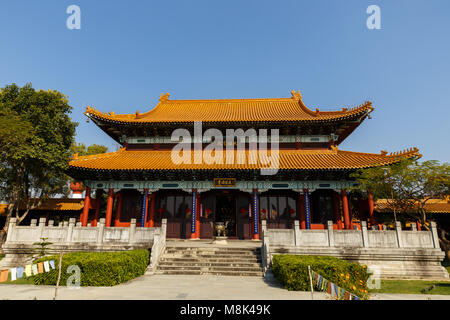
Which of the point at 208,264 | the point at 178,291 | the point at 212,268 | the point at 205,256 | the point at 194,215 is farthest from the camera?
the point at 194,215

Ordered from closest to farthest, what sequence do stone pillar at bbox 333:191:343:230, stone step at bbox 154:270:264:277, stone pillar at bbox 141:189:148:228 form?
1. stone step at bbox 154:270:264:277
2. stone pillar at bbox 141:189:148:228
3. stone pillar at bbox 333:191:343:230

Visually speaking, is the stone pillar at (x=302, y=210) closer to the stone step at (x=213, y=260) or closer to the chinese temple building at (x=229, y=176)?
the chinese temple building at (x=229, y=176)

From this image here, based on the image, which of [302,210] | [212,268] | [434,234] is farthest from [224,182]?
[434,234]

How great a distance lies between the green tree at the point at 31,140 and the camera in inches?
606

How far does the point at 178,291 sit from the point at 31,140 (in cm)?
1555

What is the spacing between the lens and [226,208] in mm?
16859

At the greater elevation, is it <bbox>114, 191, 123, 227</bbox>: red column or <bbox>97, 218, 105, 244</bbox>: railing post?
<bbox>114, 191, 123, 227</bbox>: red column

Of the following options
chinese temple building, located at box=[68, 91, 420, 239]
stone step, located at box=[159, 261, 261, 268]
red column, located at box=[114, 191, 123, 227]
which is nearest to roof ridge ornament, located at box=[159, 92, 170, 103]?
chinese temple building, located at box=[68, 91, 420, 239]

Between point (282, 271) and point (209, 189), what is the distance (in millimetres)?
8310

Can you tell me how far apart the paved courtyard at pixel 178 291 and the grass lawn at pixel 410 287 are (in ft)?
2.93

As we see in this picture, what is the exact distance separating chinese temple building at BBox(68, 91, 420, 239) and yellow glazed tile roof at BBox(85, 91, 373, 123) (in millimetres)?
143

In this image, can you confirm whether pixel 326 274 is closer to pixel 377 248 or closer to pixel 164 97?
pixel 377 248

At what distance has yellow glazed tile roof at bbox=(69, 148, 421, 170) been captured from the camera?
14.4m

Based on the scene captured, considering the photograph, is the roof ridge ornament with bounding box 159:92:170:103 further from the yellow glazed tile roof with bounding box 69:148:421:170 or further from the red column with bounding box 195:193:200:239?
the red column with bounding box 195:193:200:239
